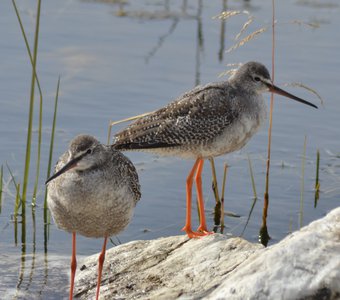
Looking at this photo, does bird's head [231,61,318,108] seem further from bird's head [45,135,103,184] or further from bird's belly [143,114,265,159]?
bird's head [45,135,103,184]

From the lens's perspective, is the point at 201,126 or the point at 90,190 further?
the point at 201,126

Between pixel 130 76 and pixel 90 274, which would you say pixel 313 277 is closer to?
pixel 90 274

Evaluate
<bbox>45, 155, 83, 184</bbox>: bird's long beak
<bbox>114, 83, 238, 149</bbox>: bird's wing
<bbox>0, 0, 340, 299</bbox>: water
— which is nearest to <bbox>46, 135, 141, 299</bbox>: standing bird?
<bbox>45, 155, 83, 184</bbox>: bird's long beak

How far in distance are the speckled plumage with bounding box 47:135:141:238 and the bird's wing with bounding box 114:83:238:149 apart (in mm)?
1314

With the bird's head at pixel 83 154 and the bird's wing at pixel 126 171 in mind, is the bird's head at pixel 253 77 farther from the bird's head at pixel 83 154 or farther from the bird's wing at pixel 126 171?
the bird's head at pixel 83 154

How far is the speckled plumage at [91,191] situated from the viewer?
24.7 feet

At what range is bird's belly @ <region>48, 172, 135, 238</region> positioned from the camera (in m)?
7.53

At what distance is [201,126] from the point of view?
30.4 ft

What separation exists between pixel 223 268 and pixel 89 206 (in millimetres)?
1208

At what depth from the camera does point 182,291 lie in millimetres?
7672

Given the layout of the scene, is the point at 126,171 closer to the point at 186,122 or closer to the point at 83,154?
the point at 83,154

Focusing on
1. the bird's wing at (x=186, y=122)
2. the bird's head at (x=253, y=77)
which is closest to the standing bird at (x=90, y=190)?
the bird's wing at (x=186, y=122)

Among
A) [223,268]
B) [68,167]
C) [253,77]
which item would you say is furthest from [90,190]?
[253,77]

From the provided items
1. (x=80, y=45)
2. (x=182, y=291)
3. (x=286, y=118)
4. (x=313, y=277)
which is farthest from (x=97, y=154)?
(x=80, y=45)
